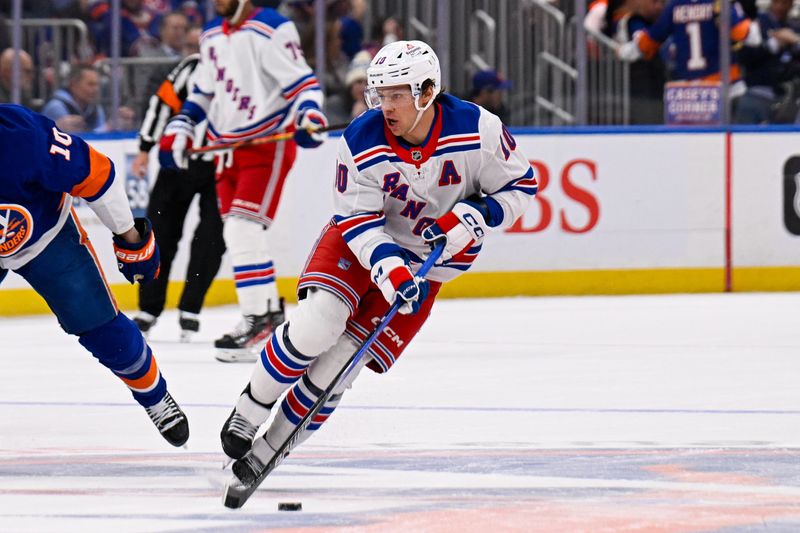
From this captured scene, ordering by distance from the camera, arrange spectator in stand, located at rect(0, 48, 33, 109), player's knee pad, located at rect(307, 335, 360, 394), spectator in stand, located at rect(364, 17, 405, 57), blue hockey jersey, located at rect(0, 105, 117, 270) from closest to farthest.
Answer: blue hockey jersey, located at rect(0, 105, 117, 270) → player's knee pad, located at rect(307, 335, 360, 394) → spectator in stand, located at rect(0, 48, 33, 109) → spectator in stand, located at rect(364, 17, 405, 57)

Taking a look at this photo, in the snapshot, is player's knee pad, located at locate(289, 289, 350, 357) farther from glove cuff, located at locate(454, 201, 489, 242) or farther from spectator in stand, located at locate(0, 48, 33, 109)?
spectator in stand, located at locate(0, 48, 33, 109)

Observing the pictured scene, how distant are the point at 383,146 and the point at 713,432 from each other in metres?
1.32

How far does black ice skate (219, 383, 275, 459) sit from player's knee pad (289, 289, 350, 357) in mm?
Result: 180

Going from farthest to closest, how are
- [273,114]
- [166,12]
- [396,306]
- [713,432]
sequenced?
[166,12] < [273,114] < [713,432] < [396,306]

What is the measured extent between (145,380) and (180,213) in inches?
122

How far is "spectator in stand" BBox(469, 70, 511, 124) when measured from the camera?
28.2ft

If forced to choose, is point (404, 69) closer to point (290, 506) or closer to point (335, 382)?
point (335, 382)

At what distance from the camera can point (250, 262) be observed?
629cm

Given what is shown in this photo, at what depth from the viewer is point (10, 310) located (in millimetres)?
7887

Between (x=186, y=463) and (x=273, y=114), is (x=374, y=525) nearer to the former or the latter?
(x=186, y=463)

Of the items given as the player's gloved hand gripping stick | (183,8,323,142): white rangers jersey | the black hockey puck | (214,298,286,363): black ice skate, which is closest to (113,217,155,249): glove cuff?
the player's gloved hand gripping stick

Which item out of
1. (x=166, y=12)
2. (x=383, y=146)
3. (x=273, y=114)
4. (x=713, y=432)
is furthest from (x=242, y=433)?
(x=166, y=12)

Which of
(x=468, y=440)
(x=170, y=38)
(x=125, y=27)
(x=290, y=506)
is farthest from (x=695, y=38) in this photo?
(x=290, y=506)

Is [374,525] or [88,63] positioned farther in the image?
[88,63]
